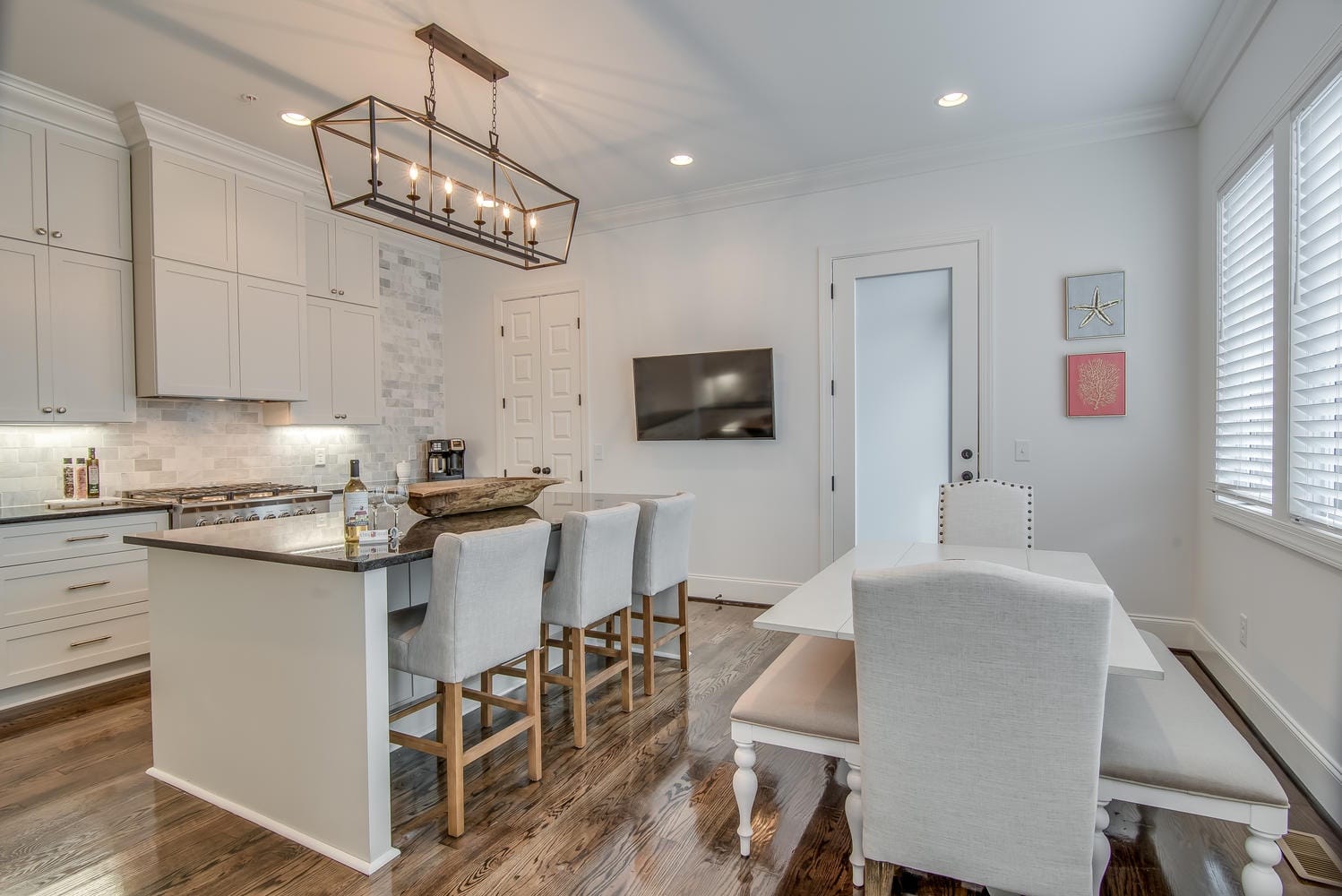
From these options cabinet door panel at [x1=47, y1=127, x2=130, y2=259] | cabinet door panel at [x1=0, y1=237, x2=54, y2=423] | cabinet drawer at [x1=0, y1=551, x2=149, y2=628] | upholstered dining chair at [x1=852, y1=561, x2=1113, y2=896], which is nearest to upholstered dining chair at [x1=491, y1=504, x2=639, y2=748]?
upholstered dining chair at [x1=852, y1=561, x2=1113, y2=896]

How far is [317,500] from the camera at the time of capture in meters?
4.25

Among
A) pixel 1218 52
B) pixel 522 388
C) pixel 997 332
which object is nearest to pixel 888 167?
pixel 997 332

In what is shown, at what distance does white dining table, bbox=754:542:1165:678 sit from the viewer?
1.50m

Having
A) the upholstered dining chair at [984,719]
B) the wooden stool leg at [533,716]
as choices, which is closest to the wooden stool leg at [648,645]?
the wooden stool leg at [533,716]

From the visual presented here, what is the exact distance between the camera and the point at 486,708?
277 centimetres

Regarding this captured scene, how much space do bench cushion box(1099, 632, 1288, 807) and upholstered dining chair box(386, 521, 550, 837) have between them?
160 centimetres

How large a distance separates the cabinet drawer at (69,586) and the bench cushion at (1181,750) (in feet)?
12.6

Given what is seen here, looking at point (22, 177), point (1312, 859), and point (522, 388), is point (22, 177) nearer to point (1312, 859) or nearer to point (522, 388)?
point (522, 388)

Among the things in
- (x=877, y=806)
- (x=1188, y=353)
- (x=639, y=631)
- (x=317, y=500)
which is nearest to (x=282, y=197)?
(x=317, y=500)

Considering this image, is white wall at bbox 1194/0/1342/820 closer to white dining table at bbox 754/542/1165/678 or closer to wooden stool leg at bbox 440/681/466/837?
white dining table at bbox 754/542/1165/678

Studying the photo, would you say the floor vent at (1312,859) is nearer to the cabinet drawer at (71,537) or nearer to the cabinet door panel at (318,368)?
the cabinet drawer at (71,537)

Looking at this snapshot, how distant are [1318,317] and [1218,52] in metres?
1.48

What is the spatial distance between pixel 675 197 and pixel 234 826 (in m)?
4.25

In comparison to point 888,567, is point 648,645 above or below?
below
